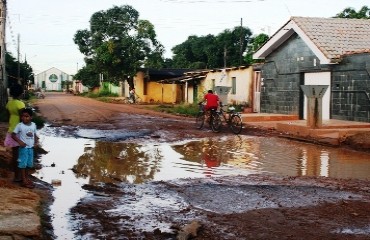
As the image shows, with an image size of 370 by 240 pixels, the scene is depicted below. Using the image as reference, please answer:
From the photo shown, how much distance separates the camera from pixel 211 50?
66.9m

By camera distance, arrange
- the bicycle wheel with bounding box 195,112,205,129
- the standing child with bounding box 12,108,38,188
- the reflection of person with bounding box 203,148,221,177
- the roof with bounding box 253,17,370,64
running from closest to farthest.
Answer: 1. the standing child with bounding box 12,108,38,188
2. the reflection of person with bounding box 203,148,221,177
3. the bicycle wheel with bounding box 195,112,205,129
4. the roof with bounding box 253,17,370,64

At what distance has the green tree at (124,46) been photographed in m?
45.9

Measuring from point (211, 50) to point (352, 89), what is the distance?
47.5 metres

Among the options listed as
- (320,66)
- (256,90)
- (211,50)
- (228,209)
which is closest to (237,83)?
(256,90)

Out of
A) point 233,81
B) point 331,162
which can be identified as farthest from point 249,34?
point 331,162

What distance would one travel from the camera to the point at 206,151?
13758mm

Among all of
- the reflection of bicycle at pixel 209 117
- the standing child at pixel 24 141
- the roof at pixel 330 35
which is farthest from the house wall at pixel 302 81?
the standing child at pixel 24 141

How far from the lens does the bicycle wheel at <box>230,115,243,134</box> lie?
1927cm

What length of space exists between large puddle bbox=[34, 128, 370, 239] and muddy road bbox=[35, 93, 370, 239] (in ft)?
1.64

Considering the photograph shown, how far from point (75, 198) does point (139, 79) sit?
4385 centimetres

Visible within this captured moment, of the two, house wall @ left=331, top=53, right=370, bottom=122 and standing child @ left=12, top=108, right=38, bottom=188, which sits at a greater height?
house wall @ left=331, top=53, right=370, bottom=122

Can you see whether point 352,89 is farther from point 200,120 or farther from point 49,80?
point 49,80

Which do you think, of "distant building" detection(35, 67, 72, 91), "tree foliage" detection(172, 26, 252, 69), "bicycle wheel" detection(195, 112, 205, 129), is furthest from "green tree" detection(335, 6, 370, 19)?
"distant building" detection(35, 67, 72, 91)

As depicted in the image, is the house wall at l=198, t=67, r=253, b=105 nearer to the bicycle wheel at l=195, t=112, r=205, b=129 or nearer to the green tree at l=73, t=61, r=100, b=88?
the bicycle wheel at l=195, t=112, r=205, b=129
